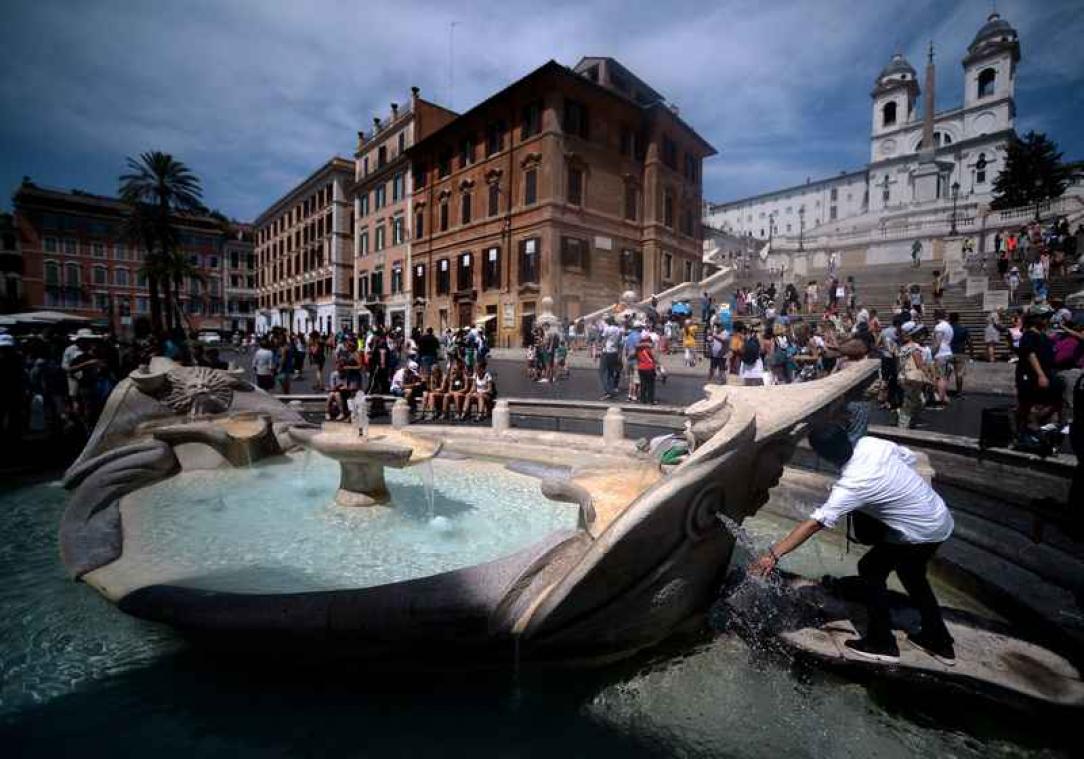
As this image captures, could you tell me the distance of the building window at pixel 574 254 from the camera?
28500mm

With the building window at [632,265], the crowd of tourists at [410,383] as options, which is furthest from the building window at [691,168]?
the crowd of tourists at [410,383]

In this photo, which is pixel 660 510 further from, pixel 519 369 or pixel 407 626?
pixel 519 369

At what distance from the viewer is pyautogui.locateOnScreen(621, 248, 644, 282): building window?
3178 cm

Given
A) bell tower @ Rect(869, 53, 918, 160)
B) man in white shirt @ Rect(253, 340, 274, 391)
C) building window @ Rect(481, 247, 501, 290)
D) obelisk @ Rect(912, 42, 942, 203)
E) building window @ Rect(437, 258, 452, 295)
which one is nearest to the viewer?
man in white shirt @ Rect(253, 340, 274, 391)

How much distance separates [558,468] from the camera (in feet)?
22.5

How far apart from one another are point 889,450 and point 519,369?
16.8 metres

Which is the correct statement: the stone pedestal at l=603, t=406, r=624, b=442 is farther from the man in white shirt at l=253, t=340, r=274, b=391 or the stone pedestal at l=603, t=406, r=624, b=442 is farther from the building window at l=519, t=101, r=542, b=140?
the building window at l=519, t=101, r=542, b=140

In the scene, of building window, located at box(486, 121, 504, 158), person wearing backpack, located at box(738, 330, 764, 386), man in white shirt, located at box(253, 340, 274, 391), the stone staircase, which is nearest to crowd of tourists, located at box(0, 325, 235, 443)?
man in white shirt, located at box(253, 340, 274, 391)

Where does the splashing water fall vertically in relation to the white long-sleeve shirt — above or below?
below

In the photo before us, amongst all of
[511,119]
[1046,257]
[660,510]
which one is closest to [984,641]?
[660,510]

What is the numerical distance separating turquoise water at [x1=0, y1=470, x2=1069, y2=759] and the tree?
5536 centimetres

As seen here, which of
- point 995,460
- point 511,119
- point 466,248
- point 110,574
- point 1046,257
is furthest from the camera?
point 466,248

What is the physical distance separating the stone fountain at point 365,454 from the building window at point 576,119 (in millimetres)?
27162

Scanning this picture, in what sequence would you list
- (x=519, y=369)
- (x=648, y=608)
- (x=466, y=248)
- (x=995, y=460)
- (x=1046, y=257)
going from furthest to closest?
(x=466, y=248) → (x=519, y=369) → (x=1046, y=257) → (x=995, y=460) → (x=648, y=608)
